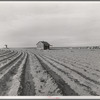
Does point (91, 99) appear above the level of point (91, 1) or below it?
below

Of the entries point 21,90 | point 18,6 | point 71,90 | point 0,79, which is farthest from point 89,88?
point 18,6

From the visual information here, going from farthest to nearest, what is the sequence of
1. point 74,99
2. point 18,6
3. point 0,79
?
point 0,79, point 18,6, point 74,99

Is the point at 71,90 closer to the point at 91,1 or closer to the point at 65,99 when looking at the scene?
the point at 65,99

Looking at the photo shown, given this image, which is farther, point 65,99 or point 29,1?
point 29,1

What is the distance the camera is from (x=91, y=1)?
233 inches

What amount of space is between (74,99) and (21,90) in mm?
2387

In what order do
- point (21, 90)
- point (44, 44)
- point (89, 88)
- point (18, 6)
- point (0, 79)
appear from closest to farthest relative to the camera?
point (21, 90), point (89, 88), point (18, 6), point (0, 79), point (44, 44)

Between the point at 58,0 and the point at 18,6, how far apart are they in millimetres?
2102

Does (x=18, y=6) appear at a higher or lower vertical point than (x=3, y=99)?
higher

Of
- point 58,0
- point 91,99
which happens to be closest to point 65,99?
point 91,99

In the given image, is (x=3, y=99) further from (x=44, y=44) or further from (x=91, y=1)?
(x=44, y=44)

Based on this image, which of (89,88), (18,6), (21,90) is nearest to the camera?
(21,90)

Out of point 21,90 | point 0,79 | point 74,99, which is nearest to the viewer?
point 74,99

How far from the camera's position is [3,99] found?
4590 millimetres
